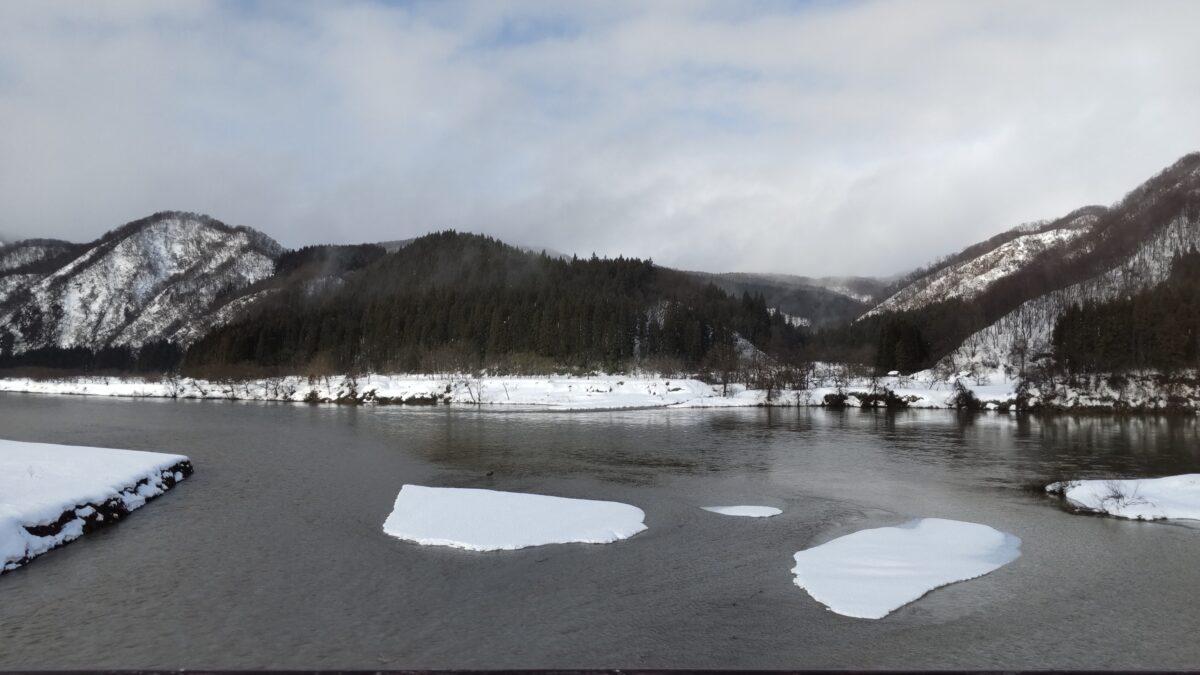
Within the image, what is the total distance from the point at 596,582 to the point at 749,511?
8.84m

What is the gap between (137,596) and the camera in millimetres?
13562

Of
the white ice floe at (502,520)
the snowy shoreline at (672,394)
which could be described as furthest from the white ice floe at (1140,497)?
the snowy shoreline at (672,394)

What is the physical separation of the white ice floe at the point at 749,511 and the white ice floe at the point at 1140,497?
1078cm

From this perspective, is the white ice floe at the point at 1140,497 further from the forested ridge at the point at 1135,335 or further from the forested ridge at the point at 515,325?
the forested ridge at the point at 515,325

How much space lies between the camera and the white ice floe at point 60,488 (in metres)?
16.6

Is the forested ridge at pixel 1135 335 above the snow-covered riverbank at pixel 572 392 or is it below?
above

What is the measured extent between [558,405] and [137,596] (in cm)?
6260

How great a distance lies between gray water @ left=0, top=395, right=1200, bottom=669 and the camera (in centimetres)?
1090

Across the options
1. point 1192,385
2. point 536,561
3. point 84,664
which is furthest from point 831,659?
point 1192,385

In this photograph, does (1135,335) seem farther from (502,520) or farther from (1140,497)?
(502,520)

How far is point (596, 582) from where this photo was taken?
1466cm

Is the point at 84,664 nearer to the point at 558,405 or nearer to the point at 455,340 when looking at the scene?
the point at 558,405

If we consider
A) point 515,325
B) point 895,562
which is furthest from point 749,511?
point 515,325

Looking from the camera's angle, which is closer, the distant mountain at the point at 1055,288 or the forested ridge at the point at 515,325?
the forested ridge at the point at 515,325
